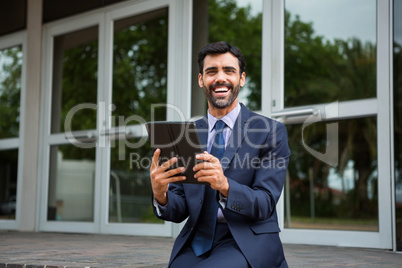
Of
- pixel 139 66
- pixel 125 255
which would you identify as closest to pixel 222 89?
pixel 125 255

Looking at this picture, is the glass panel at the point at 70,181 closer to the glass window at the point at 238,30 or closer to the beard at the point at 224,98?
the glass window at the point at 238,30

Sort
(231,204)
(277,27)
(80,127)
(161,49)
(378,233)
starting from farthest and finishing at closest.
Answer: (80,127) < (161,49) < (277,27) < (378,233) < (231,204)

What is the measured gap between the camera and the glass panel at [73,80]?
21.7 ft

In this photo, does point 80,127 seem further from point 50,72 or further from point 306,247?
point 306,247

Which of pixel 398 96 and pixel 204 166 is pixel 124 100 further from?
pixel 204 166

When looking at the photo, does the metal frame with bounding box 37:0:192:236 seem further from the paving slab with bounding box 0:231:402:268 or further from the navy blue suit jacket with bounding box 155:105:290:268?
the navy blue suit jacket with bounding box 155:105:290:268

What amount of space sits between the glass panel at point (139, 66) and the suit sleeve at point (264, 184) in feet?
12.2

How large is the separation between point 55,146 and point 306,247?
12.1 ft

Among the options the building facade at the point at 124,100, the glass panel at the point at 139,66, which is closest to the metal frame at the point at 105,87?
the building facade at the point at 124,100

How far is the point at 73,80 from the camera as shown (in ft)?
22.8

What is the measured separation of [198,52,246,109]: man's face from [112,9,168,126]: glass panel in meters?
3.56

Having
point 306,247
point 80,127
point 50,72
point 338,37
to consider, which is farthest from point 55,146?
point 338,37

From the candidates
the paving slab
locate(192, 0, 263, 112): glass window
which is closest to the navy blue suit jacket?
the paving slab

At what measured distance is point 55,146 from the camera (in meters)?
6.69
